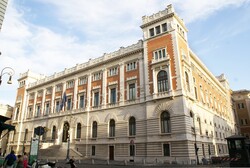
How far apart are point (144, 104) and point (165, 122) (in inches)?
183

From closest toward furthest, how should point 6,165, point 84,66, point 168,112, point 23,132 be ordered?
point 6,165 → point 168,112 → point 84,66 → point 23,132

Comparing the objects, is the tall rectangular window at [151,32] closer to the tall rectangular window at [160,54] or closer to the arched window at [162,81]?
the tall rectangular window at [160,54]

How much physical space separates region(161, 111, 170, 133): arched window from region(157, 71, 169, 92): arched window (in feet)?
12.2

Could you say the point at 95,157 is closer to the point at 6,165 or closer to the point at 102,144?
the point at 102,144

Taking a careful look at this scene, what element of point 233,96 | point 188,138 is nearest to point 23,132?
point 188,138

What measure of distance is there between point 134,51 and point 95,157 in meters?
20.2

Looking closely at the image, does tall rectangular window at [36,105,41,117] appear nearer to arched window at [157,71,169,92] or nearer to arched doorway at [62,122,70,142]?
arched doorway at [62,122,70,142]

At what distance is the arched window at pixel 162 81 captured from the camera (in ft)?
104

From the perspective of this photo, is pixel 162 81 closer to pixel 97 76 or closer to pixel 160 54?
pixel 160 54

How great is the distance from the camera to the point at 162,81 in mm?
32188

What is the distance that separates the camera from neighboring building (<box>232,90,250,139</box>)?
223 ft

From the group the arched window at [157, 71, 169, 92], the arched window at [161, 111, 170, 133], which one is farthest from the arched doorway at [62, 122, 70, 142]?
the arched window at [157, 71, 169, 92]

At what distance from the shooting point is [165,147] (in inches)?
1139

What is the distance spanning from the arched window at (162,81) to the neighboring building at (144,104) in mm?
160
